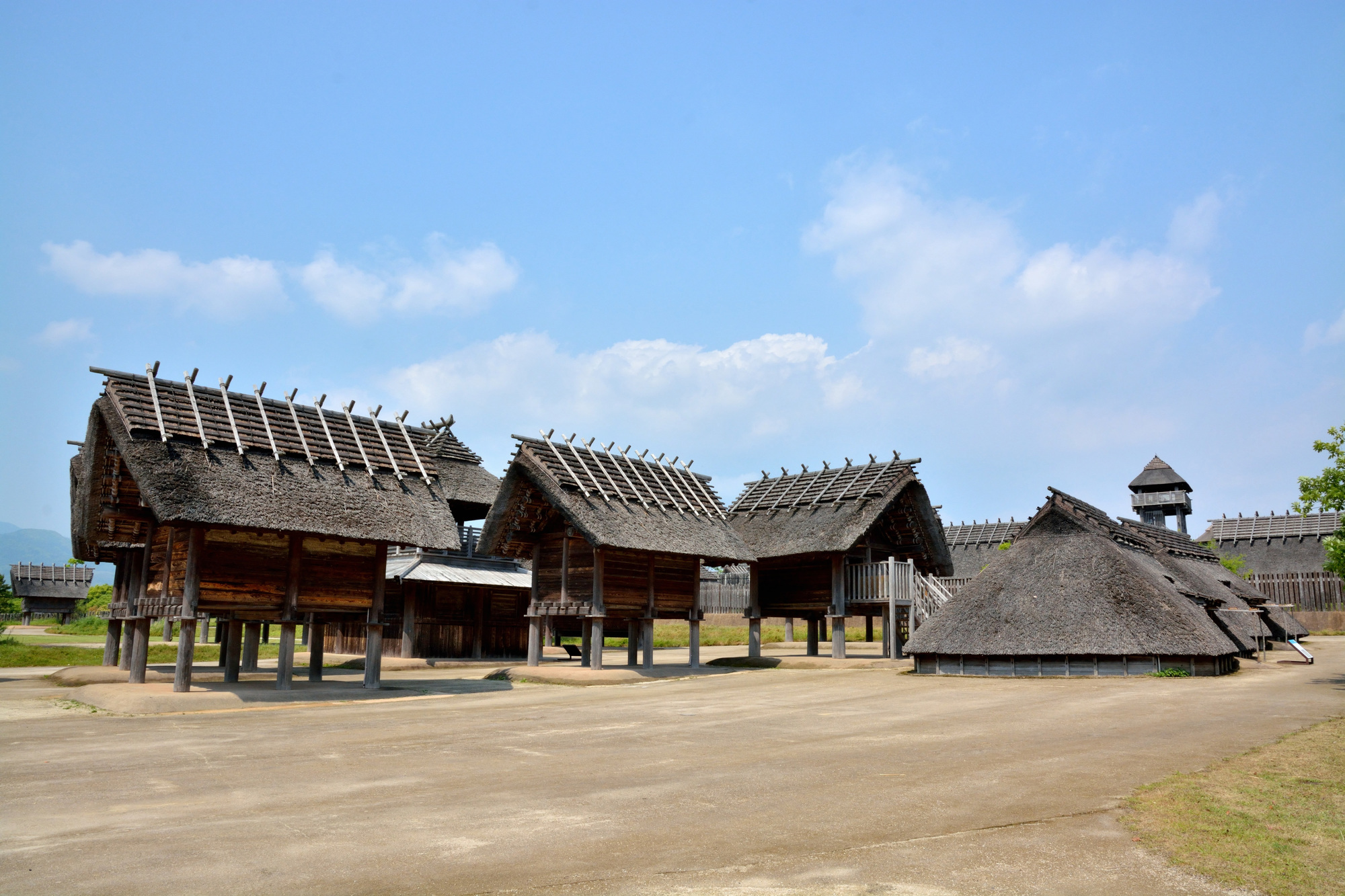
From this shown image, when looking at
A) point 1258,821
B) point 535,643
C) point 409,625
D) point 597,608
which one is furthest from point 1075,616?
point 409,625

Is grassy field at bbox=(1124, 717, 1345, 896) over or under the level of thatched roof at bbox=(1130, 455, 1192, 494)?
under

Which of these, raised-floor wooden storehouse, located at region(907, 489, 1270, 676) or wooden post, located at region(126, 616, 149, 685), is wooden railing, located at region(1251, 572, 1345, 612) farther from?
wooden post, located at region(126, 616, 149, 685)

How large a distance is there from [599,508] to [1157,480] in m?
A: 47.5

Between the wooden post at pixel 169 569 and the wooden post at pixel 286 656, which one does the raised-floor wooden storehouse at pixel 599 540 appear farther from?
the wooden post at pixel 169 569

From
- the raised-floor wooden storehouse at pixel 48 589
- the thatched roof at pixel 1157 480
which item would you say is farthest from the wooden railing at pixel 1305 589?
the raised-floor wooden storehouse at pixel 48 589

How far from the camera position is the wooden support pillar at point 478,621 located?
110 feet

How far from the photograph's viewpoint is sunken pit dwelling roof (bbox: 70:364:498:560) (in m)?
19.9

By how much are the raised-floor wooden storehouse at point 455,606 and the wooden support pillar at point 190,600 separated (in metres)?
10.3

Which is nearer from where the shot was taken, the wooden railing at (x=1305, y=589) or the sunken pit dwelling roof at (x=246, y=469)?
the sunken pit dwelling roof at (x=246, y=469)

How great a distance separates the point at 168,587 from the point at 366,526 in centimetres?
464

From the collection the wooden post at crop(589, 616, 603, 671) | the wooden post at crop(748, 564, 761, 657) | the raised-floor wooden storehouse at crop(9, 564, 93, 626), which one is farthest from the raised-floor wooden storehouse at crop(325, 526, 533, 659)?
the raised-floor wooden storehouse at crop(9, 564, 93, 626)

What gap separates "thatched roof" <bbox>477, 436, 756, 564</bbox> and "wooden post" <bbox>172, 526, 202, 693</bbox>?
32.0 feet

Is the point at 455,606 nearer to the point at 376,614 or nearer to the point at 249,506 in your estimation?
the point at 376,614

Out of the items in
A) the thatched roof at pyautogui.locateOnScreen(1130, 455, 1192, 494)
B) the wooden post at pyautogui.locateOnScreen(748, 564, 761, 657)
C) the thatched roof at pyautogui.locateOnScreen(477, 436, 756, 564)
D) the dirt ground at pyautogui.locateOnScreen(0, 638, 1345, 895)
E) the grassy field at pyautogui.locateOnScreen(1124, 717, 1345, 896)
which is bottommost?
the dirt ground at pyautogui.locateOnScreen(0, 638, 1345, 895)
